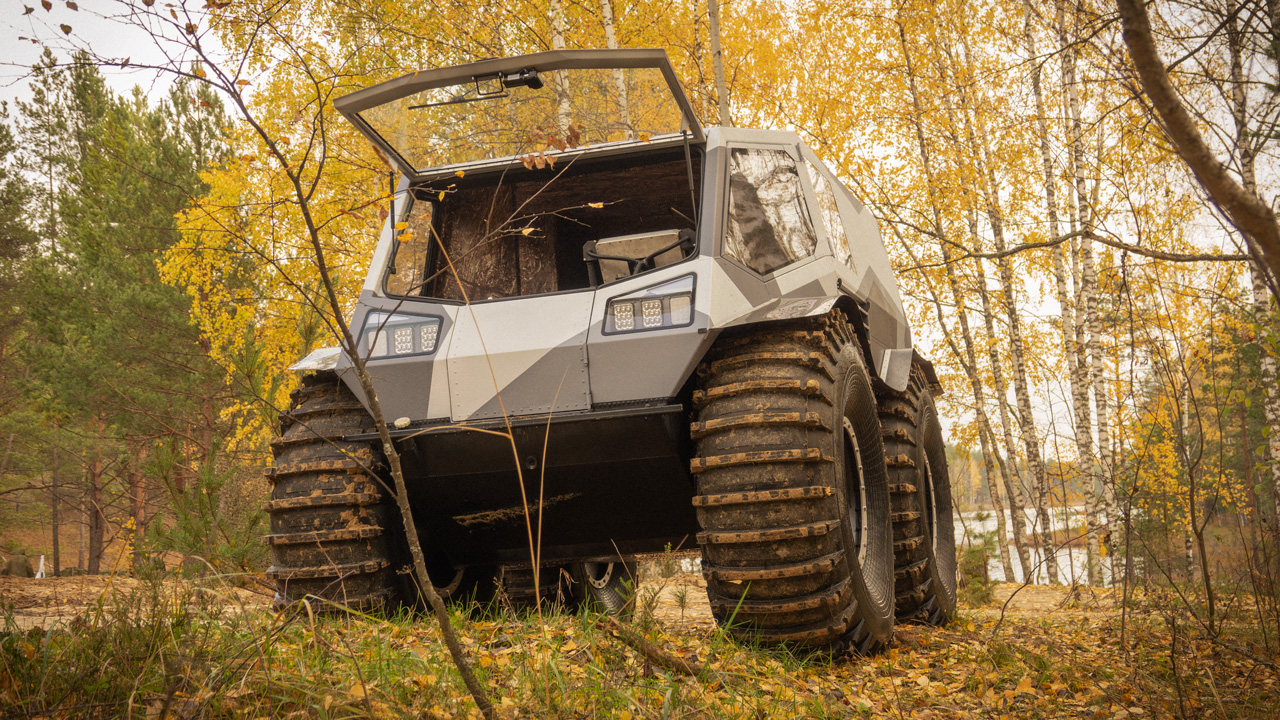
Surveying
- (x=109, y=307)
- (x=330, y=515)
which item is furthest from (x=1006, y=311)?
(x=109, y=307)

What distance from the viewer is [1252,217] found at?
1.44 metres

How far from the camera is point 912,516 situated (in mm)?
4820

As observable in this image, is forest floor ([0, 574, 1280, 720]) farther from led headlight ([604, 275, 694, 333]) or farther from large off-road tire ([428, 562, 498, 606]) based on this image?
led headlight ([604, 275, 694, 333])

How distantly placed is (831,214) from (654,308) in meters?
2.00

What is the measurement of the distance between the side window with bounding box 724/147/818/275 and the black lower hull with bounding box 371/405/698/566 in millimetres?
975

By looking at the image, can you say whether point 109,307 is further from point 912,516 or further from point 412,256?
point 912,516

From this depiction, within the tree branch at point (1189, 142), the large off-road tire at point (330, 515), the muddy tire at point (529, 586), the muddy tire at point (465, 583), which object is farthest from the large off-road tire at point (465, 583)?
the tree branch at point (1189, 142)

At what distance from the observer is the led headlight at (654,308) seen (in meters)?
3.58

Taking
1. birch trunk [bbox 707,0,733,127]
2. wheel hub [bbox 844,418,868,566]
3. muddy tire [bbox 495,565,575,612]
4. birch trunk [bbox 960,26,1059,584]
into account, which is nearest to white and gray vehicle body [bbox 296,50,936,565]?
wheel hub [bbox 844,418,868,566]

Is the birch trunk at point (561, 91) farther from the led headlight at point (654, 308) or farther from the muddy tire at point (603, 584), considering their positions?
the muddy tire at point (603, 584)

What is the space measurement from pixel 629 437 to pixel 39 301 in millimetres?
17930

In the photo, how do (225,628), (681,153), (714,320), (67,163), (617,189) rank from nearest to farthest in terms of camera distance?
1. (225,628)
2. (714,320)
3. (681,153)
4. (617,189)
5. (67,163)

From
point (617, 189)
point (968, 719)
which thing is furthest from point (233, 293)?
point (968, 719)

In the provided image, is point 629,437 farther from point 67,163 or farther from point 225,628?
point 67,163
